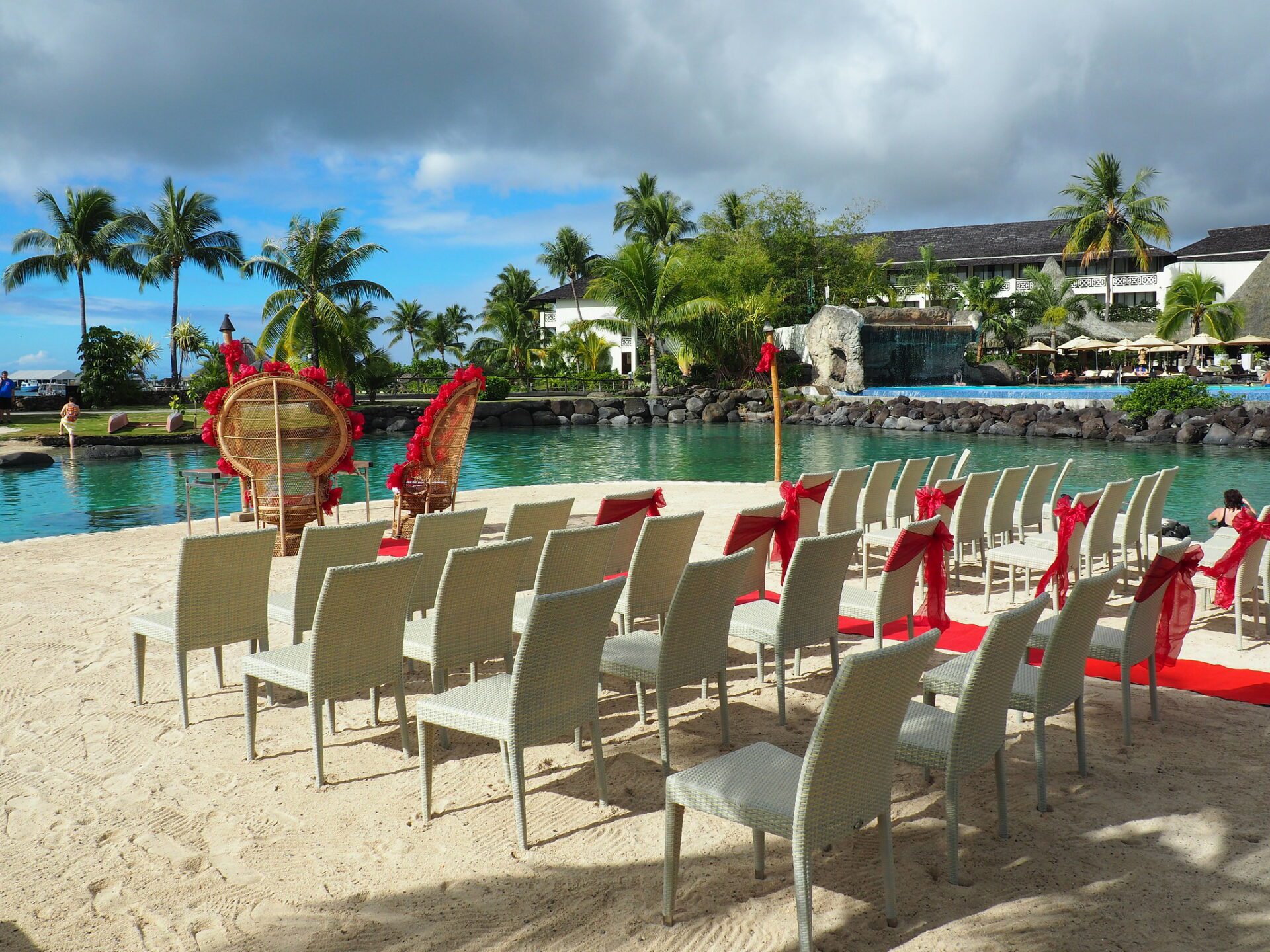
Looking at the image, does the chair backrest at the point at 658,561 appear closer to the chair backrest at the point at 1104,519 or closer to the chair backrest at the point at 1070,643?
the chair backrest at the point at 1070,643

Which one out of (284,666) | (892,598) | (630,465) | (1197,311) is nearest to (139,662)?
(284,666)

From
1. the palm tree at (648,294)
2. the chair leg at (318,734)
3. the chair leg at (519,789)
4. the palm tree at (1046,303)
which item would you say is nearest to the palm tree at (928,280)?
the palm tree at (1046,303)

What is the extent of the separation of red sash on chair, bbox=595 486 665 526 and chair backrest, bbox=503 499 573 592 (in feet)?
0.80

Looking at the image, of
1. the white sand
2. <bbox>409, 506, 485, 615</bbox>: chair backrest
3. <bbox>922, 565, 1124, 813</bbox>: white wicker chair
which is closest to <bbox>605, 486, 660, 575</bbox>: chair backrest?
<bbox>409, 506, 485, 615</bbox>: chair backrest

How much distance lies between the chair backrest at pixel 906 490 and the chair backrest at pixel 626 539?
295 centimetres

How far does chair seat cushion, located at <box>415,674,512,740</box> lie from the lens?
3314 millimetres

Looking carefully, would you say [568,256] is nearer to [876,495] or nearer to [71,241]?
[71,241]

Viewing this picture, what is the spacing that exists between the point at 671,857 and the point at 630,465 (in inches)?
761

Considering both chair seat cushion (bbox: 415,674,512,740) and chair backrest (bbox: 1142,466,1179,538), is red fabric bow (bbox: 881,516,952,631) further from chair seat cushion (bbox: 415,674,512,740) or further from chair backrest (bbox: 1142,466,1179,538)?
chair backrest (bbox: 1142,466,1179,538)

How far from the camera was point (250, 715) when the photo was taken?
156 inches

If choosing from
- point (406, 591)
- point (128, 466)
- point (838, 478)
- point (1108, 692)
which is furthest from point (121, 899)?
point (128, 466)

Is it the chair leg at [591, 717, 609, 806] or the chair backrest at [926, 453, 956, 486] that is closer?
the chair leg at [591, 717, 609, 806]

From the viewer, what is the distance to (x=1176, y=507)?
12.8 m

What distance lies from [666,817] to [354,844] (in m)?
1.20
